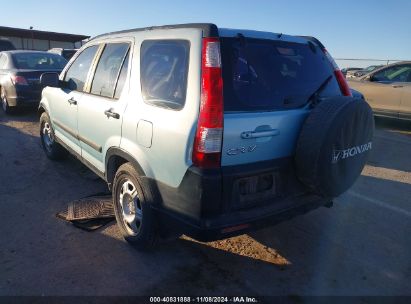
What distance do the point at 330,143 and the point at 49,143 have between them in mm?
4533

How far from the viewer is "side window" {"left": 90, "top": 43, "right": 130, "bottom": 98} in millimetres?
3479

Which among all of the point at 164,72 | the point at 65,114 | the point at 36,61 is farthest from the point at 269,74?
the point at 36,61

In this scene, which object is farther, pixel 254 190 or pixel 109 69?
pixel 109 69

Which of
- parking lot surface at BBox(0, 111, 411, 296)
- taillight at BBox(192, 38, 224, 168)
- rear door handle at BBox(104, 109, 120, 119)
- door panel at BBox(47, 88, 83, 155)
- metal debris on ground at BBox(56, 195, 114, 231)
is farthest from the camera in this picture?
door panel at BBox(47, 88, 83, 155)

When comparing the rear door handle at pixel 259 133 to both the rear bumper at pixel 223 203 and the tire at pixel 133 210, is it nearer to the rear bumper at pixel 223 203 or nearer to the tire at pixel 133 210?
the rear bumper at pixel 223 203

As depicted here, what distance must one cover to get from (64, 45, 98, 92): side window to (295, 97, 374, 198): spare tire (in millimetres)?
2645

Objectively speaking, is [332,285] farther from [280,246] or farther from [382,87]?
[382,87]

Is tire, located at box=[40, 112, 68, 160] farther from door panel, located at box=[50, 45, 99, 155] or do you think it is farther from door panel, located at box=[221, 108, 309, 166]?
door panel, located at box=[221, 108, 309, 166]

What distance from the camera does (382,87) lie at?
9.26 meters

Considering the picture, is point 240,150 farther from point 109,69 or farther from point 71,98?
point 71,98

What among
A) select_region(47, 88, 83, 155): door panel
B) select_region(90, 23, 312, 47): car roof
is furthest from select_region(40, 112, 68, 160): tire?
select_region(90, 23, 312, 47): car roof

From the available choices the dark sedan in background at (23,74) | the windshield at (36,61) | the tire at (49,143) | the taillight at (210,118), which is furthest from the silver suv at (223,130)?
the windshield at (36,61)

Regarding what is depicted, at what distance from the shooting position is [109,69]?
3.69 m

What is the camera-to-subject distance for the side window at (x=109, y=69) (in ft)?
11.4
